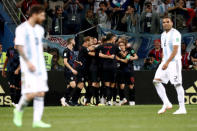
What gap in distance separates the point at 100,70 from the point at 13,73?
10.6ft

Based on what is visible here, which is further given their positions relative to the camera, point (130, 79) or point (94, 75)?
point (130, 79)

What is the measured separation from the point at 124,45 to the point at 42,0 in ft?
15.7

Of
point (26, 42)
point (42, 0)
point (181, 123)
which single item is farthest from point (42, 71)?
point (42, 0)

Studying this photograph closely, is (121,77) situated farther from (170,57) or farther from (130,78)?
(170,57)

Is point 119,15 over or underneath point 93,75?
over

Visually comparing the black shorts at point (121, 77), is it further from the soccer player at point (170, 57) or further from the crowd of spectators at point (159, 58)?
the soccer player at point (170, 57)

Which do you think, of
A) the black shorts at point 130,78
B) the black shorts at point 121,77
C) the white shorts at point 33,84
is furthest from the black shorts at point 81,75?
the white shorts at point 33,84

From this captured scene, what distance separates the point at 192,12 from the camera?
22.5 m

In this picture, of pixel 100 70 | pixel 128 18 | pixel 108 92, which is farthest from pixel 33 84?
pixel 128 18

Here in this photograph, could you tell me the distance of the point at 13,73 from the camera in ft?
65.3

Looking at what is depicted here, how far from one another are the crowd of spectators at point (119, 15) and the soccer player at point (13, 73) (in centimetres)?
321

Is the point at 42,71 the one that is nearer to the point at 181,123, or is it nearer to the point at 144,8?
the point at 181,123

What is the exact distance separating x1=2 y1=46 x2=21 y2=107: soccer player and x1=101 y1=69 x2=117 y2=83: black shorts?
2881 mm

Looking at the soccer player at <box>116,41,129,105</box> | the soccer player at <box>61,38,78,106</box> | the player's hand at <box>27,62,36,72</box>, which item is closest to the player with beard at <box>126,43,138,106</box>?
the soccer player at <box>116,41,129,105</box>
